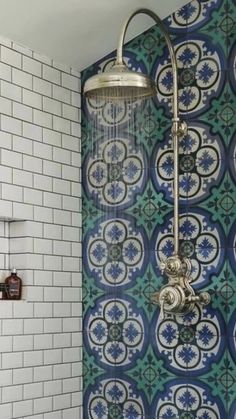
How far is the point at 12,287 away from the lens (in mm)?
3057

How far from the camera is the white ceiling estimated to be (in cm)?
294

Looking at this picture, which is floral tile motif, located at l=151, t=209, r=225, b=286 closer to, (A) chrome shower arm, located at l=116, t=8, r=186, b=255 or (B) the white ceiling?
(A) chrome shower arm, located at l=116, t=8, r=186, b=255

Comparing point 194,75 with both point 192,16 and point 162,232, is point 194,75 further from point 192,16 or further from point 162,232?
point 162,232

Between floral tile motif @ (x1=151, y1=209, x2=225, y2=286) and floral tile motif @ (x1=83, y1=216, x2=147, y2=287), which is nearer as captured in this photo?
floral tile motif @ (x1=151, y1=209, x2=225, y2=286)

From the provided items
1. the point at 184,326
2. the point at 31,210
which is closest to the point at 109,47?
the point at 31,210

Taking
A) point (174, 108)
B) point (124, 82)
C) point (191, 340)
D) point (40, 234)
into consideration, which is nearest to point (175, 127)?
point (174, 108)

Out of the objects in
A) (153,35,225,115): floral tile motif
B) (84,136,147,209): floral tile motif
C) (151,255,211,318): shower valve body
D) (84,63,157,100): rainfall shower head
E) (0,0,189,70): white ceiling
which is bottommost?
(151,255,211,318): shower valve body

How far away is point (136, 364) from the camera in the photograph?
3205 millimetres

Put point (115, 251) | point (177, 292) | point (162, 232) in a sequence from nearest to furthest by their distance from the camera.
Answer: point (177, 292)
point (162, 232)
point (115, 251)

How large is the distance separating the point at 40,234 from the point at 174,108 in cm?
77

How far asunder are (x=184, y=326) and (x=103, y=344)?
1.35 feet

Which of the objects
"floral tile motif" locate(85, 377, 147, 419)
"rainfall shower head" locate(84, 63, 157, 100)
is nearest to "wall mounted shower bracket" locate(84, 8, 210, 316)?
"rainfall shower head" locate(84, 63, 157, 100)

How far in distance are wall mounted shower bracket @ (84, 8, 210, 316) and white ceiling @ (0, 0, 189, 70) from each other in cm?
15

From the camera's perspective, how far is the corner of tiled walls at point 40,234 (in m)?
3.01
